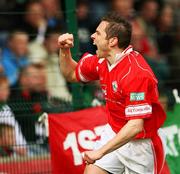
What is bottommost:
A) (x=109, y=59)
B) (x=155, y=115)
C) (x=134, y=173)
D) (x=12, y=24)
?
(x=134, y=173)

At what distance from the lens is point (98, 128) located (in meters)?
8.92

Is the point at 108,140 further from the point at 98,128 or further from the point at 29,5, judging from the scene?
the point at 29,5

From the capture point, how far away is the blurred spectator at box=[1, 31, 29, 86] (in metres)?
10.9

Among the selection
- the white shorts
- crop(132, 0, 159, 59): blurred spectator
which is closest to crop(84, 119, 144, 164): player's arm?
the white shorts

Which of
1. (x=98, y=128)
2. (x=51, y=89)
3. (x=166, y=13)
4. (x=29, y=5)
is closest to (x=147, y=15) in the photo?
(x=166, y=13)

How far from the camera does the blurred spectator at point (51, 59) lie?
10.5 m

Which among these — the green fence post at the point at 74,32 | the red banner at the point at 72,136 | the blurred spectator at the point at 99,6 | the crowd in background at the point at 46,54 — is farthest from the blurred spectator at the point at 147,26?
the red banner at the point at 72,136

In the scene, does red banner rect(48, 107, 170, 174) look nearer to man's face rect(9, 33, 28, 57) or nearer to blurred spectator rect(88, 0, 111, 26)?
man's face rect(9, 33, 28, 57)

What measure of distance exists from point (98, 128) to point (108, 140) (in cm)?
104

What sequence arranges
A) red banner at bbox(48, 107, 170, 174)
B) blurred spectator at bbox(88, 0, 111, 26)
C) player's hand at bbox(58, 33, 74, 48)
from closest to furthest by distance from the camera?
player's hand at bbox(58, 33, 74, 48) → red banner at bbox(48, 107, 170, 174) → blurred spectator at bbox(88, 0, 111, 26)

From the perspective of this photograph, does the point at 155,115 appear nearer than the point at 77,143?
Yes

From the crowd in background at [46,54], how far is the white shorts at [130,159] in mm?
1340

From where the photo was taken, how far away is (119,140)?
7.29 metres

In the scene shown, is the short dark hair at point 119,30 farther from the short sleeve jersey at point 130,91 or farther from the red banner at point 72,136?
the red banner at point 72,136
